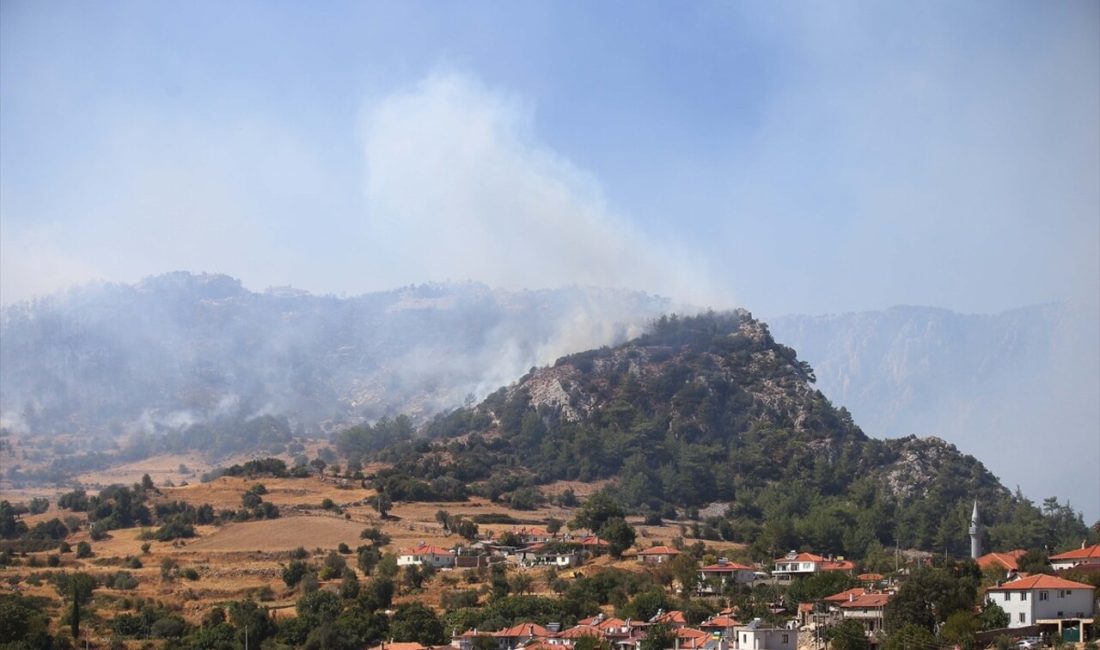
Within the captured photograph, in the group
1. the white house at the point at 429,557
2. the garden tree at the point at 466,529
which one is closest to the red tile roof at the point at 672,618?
the white house at the point at 429,557

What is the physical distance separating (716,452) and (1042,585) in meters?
71.7

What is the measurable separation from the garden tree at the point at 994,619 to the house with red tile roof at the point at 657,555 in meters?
31.6

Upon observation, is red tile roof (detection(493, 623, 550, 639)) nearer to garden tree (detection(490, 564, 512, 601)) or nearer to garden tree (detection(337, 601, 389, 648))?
garden tree (detection(337, 601, 389, 648))

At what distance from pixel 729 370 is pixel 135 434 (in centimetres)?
7287

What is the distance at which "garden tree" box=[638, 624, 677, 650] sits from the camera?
5847 cm

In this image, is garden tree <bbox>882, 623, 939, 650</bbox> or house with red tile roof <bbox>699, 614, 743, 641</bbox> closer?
garden tree <bbox>882, 623, 939, 650</bbox>

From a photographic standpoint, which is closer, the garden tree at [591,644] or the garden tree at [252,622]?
the garden tree at [591,644]

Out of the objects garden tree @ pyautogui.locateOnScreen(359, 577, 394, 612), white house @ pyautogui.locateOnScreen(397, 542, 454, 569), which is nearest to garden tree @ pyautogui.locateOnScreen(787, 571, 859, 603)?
garden tree @ pyautogui.locateOnScreen(359, 577, 394, 612)

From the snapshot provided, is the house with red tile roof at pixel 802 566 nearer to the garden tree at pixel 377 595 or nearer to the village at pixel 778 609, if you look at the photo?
the village at pixel 778 609

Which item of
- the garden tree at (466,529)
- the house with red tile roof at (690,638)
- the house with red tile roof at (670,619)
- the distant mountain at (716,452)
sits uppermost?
the distant mountain at (716,452)

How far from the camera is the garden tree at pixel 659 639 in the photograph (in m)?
58.5

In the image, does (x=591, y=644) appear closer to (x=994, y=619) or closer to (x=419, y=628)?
(x=419, y=628)

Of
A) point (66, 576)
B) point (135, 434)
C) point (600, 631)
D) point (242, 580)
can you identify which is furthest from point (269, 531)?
point (135, 434)

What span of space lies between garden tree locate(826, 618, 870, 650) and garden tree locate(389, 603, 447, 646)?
18202 mm
